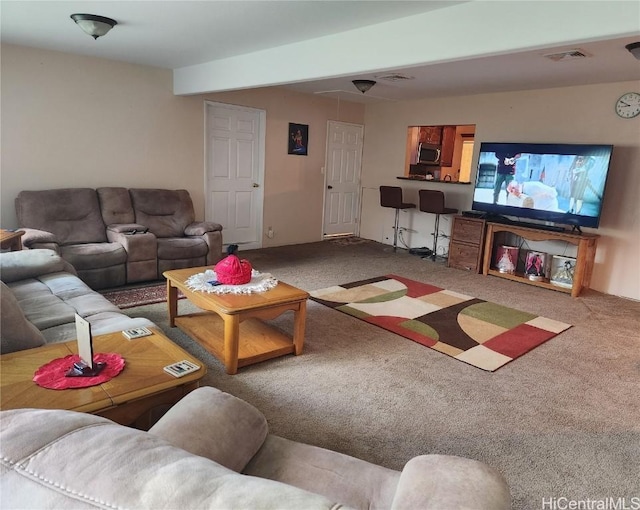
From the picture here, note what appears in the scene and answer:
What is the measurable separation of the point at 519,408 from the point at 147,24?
3.63m

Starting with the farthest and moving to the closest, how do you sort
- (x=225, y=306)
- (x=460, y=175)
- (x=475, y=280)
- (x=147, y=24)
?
1. (x=460, y=175)
2. (x=475, y=280)
3. (x=147, y=24)
4. (x=225, y=306)

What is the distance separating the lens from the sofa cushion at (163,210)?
4926mm

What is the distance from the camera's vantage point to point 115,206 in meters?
4.72

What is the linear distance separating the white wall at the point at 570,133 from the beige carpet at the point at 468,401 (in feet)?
3.88

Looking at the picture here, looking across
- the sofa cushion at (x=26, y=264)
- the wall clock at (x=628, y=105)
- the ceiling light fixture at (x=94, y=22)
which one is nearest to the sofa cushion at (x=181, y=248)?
the sofa cushion at (x=26, y=264)

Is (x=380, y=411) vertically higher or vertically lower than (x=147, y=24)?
lower

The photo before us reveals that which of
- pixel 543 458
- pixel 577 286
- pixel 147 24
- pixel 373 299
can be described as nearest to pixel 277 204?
pixel 373 299

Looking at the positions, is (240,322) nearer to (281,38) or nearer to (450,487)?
(450,487)

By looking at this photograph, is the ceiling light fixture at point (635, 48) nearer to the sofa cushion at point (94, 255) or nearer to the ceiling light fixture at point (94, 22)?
the ceiling light fixture at point (94, 22)

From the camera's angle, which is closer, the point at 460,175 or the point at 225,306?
the point at 225,306

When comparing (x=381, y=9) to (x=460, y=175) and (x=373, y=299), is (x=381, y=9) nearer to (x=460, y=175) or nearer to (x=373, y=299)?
(x=373, y=299)

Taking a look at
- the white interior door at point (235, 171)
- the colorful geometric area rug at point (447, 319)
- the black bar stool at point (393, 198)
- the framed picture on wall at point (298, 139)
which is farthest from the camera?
the framed picture on wall at point (298, 139)

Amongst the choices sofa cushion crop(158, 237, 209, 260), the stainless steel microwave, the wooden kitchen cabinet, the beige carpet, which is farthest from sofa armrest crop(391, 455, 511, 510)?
the stainless steel microwave

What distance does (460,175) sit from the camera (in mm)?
8320
